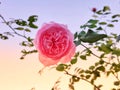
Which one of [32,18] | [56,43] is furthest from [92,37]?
[32,18]

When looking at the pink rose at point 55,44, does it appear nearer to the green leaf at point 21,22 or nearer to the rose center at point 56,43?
the rose center at point 56,43

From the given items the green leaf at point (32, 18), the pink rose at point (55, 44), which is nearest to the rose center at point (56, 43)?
the pink rose at point (55, 44)

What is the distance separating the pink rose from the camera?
0.84 meters

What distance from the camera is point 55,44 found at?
33.4 inches

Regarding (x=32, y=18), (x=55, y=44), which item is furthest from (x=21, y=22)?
(x=55, y=44)

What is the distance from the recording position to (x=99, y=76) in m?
1.91

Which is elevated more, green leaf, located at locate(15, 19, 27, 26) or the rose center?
the rose center

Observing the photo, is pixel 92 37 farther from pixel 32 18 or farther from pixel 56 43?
pixel 32 18

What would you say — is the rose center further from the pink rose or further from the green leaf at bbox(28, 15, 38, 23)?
the green leaf at bbox(28, 15, 38, 23)

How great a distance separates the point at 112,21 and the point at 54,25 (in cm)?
146

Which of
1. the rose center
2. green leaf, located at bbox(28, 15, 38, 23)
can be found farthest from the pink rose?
green leaf, located at bbox(28, 15, 38, 23)

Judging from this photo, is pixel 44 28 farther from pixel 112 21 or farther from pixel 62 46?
pixel 112 21

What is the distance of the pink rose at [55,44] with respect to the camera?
2.75 ft

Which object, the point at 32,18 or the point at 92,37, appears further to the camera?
the point at 32,18
